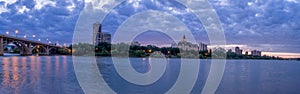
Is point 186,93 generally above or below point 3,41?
below

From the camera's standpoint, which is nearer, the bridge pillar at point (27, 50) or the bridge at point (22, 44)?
the bridge at point (22, 44)

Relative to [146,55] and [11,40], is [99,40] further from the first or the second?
[11,40]

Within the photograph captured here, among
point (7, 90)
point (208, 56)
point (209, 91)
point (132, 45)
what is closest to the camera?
point (7, 90)

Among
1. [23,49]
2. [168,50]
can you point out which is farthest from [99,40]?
[23,49]

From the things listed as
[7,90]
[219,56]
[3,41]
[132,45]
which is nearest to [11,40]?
[3,41]

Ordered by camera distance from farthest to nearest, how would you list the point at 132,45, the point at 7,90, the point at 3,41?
→ 1. the point at 132,45
2. the point at 3,41
3. the point at 7,90

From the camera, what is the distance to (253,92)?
762 inches

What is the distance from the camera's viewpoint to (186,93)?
56.8 ft

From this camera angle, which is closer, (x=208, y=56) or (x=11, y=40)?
(x=11, y=40)

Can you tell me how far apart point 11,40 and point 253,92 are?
7015 centimetres

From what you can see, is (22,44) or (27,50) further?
(27,50)

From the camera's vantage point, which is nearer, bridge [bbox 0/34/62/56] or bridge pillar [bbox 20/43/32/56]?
bridge [bbox 0/34/62/56]

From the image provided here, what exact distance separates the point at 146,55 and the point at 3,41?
2595 inches

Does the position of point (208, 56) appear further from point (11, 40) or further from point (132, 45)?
point (11, 40)
